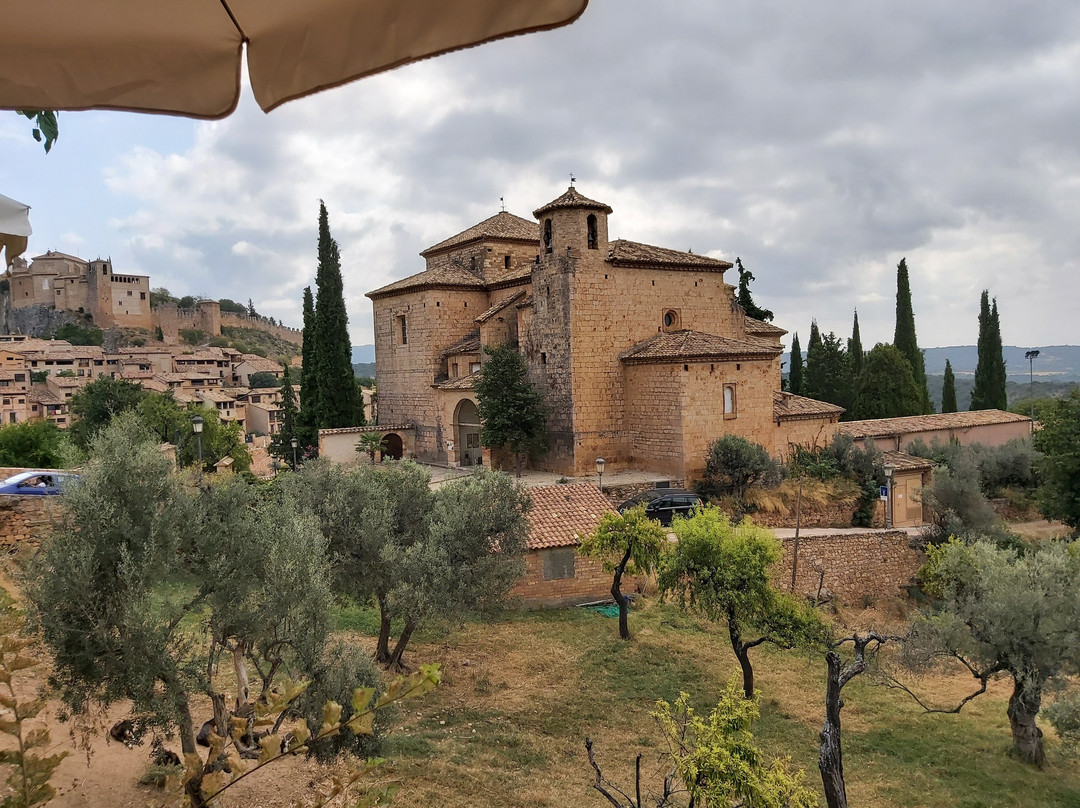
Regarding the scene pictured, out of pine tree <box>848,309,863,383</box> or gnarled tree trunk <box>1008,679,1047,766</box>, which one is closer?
gnarled tree trunk <box>1008,679,1047,766</box>

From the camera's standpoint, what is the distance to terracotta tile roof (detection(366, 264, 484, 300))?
944 inches

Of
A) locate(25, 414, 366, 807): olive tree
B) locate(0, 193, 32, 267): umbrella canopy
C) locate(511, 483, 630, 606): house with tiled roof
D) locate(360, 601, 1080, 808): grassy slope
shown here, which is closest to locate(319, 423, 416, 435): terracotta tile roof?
locate(511, 483, 630, 606): house with tiled roof

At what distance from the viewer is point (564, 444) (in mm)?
20359

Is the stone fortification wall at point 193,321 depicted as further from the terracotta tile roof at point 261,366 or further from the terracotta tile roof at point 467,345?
the terracotta tile roof at point 467,345

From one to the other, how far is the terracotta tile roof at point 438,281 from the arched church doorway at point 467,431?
13.4 feet

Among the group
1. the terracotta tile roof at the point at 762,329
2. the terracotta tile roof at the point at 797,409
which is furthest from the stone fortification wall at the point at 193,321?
the terracotta tile roof at the point at 797,409

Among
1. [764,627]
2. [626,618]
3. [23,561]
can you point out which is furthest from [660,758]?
[23,561]

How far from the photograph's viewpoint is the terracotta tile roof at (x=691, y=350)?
61.9ft

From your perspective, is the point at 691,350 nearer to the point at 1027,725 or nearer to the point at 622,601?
the point at 622,601

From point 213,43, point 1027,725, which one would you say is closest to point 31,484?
point 213,43

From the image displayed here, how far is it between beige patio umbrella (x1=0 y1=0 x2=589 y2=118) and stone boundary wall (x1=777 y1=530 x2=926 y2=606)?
56.5ft

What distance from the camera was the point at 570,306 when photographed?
19891 millimetres

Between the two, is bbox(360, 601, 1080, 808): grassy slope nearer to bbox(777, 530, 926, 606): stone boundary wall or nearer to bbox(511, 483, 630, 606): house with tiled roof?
bbox(511, 483, 630, 606): house with tiled roof

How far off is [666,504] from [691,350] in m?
4.26
